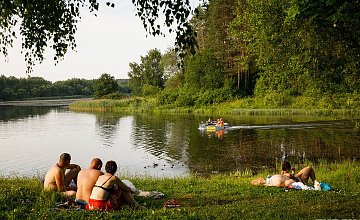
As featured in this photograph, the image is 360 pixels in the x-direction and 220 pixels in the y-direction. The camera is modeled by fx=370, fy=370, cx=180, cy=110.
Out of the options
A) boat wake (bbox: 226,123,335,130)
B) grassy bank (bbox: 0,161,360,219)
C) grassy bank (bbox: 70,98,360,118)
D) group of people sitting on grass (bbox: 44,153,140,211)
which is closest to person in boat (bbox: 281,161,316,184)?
grassy bank (bbox: 0,161,360,219)

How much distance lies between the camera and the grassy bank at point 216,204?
7.55 meters

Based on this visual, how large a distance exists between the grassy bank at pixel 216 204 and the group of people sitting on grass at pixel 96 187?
50 cm

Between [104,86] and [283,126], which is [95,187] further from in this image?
[104,86]

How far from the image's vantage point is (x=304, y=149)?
25.8 m

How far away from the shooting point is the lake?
22016mm

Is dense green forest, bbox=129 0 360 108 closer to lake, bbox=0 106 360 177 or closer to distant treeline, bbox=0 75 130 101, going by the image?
lake, bbox=0 106 360 177

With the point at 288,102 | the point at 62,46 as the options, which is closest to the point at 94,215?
the point at 62,46

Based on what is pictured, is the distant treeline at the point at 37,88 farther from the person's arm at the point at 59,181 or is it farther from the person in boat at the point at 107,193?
the person in boat at the point at 107,193

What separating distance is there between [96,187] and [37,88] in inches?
6533

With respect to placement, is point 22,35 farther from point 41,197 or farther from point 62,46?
point 41,197

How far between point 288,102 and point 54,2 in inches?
2050

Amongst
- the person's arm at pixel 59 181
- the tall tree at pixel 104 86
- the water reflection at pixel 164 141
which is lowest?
the water reflection at pixel 164 141

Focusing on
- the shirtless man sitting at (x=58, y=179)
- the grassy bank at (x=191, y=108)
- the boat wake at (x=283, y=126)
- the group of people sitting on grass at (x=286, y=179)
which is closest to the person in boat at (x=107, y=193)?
the shirtless man sitting at (x=58, y=179)

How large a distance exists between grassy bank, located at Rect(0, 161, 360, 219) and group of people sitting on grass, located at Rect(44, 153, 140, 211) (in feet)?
1.63
